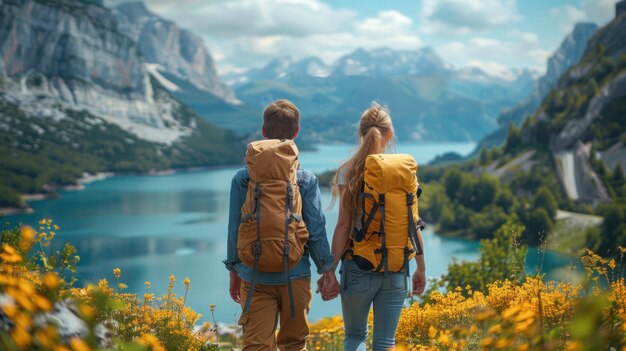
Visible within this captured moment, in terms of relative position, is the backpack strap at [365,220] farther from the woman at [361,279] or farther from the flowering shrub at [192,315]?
the flowering shrub at [192,315]

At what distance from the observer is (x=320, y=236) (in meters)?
5.00

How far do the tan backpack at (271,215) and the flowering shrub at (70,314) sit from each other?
0.98 meters

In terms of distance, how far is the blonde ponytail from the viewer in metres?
5.02

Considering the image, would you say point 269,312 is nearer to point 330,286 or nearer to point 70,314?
point 330,286

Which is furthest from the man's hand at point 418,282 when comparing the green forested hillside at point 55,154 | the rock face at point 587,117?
the green forested hillside at point 55,154

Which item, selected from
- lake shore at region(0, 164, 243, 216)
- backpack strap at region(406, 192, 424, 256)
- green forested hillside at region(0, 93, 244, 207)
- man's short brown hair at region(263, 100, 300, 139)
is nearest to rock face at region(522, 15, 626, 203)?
lake shore at region(0, 164, 243, 216)

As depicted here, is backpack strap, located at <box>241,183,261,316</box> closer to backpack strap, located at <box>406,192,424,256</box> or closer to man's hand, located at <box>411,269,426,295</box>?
backpack strap, located at <box>406,192,424,256</box>

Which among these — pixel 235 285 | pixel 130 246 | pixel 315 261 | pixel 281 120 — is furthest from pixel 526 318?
pixel 130 246

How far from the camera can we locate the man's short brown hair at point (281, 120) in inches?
196

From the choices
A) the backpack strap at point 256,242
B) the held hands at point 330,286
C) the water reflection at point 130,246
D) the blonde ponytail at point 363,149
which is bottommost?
the water reflection at point 130,246

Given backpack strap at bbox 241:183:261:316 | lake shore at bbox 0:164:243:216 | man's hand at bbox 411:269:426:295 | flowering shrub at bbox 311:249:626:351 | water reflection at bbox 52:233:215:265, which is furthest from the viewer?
lake shore at bbox 0:164:243:216

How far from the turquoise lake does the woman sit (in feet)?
47.4

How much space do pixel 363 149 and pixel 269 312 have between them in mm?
1579

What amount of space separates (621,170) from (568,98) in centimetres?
2976
